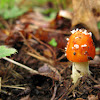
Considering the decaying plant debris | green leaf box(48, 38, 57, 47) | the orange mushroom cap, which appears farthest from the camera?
green leaf box(48, 38, 57, 47)

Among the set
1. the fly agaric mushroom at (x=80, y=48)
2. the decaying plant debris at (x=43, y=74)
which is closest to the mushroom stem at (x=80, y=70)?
the decaying plant debris at (x=43, y=74)

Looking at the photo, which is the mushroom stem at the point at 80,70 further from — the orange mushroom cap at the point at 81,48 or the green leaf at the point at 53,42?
the green leaf at the point at 53,42

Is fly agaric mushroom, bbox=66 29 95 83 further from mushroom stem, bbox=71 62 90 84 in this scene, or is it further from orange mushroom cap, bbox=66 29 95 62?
mushroom stem, bbox=71 62 90 84

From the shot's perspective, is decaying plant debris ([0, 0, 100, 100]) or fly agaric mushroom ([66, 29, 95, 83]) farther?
decaying plant debris ([0, 0, 100, 100])

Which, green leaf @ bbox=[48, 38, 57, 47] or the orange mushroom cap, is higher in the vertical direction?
green leaf @ bbox=[48, 38, 57, 47]

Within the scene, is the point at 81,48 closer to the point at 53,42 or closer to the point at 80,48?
the point at 80,48

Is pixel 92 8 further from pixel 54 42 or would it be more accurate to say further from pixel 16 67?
pixel 16 67

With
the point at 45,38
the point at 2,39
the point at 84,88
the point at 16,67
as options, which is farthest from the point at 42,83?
the point at 2,39

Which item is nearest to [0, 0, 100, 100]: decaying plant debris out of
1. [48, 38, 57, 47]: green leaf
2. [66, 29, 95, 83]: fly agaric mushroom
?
[48, 38, 57, 47]: green leaf

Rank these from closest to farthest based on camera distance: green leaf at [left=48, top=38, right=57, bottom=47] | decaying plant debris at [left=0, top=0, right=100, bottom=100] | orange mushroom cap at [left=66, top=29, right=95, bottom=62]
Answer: orange mushroom cap at [left=66, top=29, right=95, bottom=62], decaying plant debris at [left=0, top=0, right=100, bottom=100], green leaf at [left=48, top=38, right=57, bottom=47]

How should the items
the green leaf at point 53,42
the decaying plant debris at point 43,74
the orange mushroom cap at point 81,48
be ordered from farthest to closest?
the green leaf at point 53,42
the decaying plant debris at point 43,74
the orange mushroom cap at point 81,48

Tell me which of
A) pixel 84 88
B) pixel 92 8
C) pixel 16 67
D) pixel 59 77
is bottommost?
pixel 84 88
